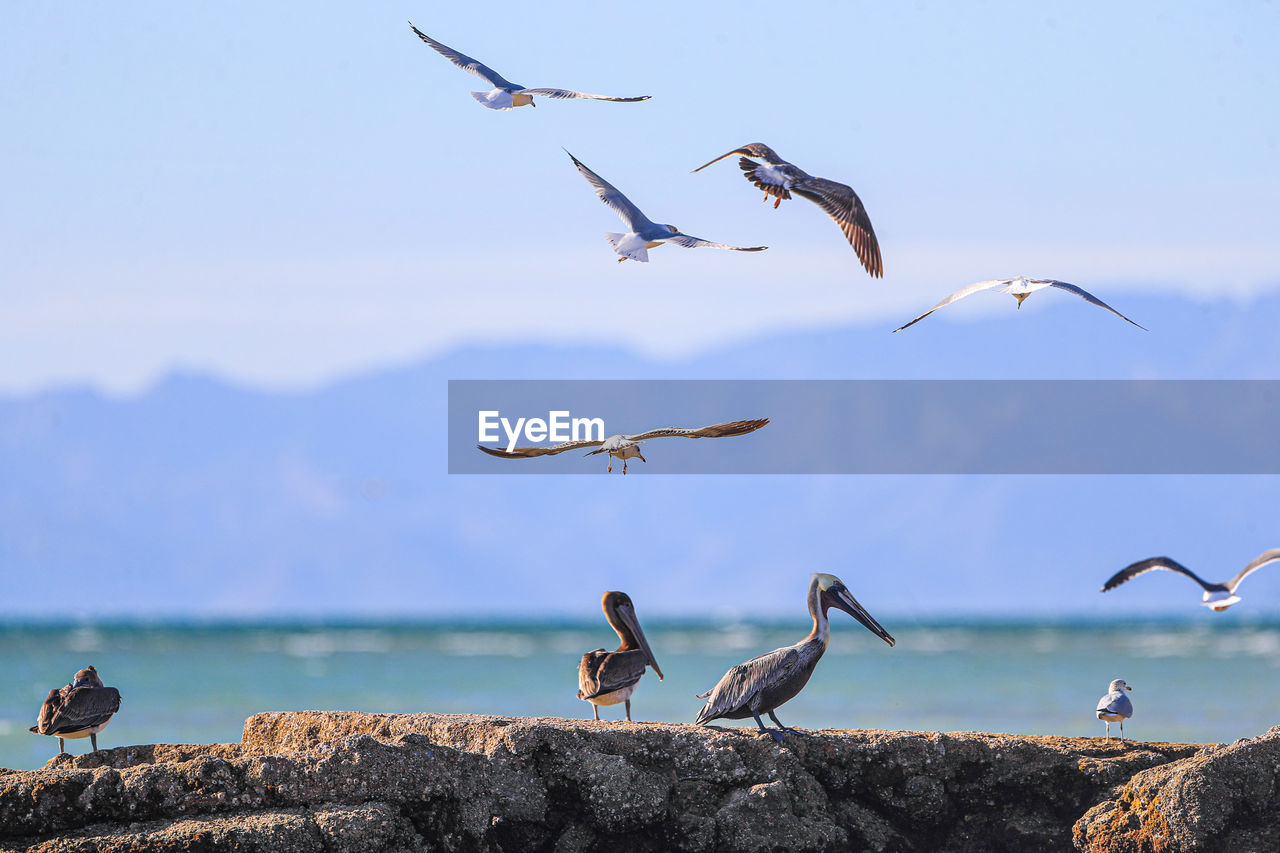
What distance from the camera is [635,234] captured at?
38.8 ft

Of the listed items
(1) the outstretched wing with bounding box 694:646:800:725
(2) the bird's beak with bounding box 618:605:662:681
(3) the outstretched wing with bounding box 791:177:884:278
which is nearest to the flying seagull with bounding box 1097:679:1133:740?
(1) the outstretched wing with bounding box 694:646:800:725

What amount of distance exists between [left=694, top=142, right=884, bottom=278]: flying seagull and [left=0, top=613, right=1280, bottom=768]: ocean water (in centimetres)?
910

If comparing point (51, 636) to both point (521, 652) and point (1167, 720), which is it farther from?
point (1167, 720)

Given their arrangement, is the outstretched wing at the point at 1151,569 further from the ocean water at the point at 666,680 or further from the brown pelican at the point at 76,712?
the ocean water at the point at 666,680

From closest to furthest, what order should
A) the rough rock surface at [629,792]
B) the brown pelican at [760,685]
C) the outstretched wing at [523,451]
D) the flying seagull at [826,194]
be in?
1. the rough rock surface at [629,792]
2. the brown pelican at [760,685]
3. the outstretched wing at [523,451]
4. the flying seagull at [826,194]

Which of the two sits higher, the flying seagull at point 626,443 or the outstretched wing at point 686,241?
the outstretched wing at point 686,241

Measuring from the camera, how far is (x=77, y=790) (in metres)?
7.12

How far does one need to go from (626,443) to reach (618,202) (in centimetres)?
235

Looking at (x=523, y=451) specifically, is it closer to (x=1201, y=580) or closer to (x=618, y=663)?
(x=618, y=663)

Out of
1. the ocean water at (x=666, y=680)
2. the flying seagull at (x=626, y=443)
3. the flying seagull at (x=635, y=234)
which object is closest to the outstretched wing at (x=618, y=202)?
the flying seagull at (x=635, y=234)

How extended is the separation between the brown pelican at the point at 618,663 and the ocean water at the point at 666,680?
8.45 metres

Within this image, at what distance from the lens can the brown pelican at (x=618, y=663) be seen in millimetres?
10648

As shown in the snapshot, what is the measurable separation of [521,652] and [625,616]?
156 ft

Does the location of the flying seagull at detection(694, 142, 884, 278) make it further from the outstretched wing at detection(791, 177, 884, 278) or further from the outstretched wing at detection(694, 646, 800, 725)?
the outstretched wing at detection(694, 646, 800, 725)
